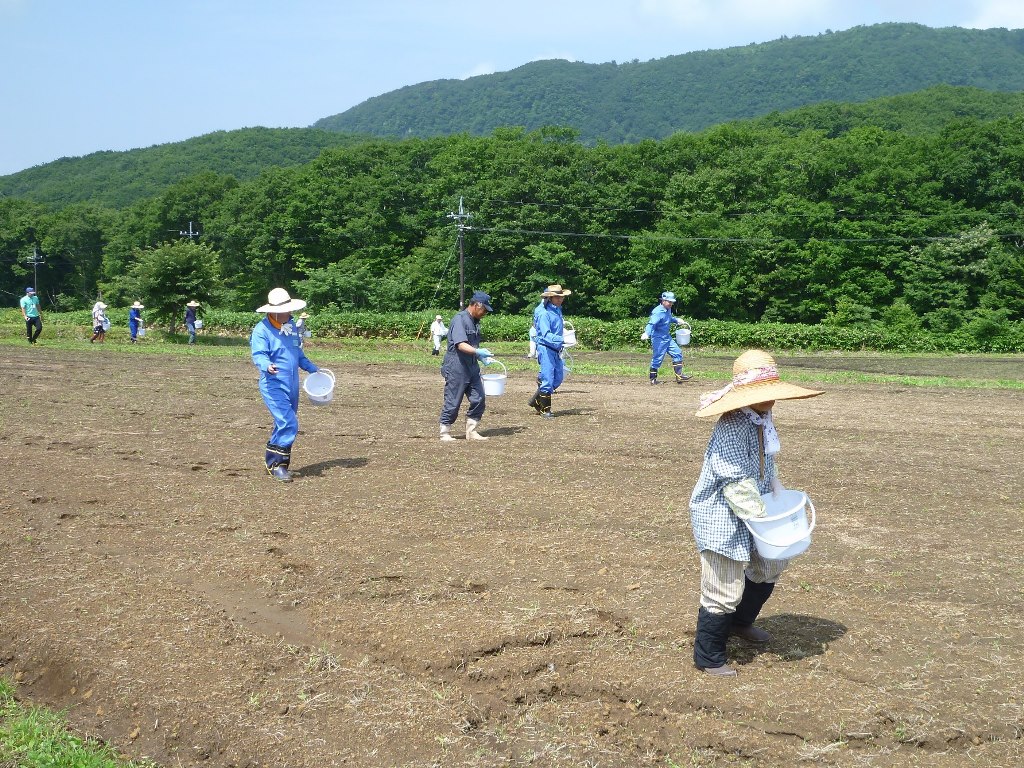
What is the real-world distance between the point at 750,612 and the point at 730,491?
0.91 m

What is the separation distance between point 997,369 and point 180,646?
31.4m

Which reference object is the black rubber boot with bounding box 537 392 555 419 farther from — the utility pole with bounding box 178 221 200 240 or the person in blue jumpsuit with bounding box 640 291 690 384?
the utility pole with bounding box 178 221 200 240

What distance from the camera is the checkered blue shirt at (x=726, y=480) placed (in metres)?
4.89

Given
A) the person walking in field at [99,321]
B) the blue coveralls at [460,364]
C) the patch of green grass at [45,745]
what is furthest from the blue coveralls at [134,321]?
the patch of green grass at [45,745]

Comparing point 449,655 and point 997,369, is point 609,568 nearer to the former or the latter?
point 449,655

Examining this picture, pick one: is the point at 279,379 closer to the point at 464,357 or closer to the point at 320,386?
the point at 320,386

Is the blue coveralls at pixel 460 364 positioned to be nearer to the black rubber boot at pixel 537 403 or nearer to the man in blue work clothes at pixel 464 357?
the man in blue work clothes at pixel 464 357

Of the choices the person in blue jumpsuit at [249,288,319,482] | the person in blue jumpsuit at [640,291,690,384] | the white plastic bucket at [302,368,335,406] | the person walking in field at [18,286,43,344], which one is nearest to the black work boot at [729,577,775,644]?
the person in blue jumpsuit at [249,288,319,482]

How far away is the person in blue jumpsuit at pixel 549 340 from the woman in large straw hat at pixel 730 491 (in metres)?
9.10

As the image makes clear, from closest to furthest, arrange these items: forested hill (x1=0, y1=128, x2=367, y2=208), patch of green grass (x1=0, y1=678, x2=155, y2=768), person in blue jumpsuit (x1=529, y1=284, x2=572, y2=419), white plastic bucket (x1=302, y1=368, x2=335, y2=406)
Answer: patch of green grass (x1=0, y1=678, x2=155, y2=768) < white plastic bucket (x1=302, y1=368, x2=335, y2=406) < person in blue jumpsuit (x1=529, y1=284, x2=572, y2=419) < forested hill (x1=0, y1=128, x2=367, y2=208)

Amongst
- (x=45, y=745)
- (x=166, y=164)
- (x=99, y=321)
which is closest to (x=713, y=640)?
(x=45, y=745)

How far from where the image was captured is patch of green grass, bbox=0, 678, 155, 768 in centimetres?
411

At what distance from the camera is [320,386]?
10.7m

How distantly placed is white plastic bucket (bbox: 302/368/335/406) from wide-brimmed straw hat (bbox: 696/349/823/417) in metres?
6.34
